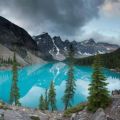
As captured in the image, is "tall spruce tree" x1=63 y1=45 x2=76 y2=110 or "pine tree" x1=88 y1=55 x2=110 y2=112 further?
"tall spruce tree" x1=63 y1=45 x2=76 y2=110

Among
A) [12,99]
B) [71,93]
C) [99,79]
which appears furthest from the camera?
[12,99]

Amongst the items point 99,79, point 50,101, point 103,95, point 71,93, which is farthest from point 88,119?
point 50,101

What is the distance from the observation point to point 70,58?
68312 millimetres

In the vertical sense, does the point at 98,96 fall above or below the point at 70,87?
below

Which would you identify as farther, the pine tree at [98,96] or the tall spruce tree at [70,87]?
the tall spruce tree at [70,87]

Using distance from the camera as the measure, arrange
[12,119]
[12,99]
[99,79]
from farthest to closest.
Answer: [12,99] < [99,79] < [12,119]

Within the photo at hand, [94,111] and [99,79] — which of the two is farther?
[99,79]

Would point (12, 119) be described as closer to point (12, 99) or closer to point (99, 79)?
point (99, 79)

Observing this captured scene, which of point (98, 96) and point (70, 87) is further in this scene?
point (70, 87)

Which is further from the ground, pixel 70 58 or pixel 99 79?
pixel 70 58

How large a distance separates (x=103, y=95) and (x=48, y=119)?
8.41m

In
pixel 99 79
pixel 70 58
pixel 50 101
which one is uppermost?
pixel 70 58

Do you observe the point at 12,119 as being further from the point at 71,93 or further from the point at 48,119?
the point at 71,93

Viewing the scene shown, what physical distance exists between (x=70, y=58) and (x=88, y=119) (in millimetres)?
40902
